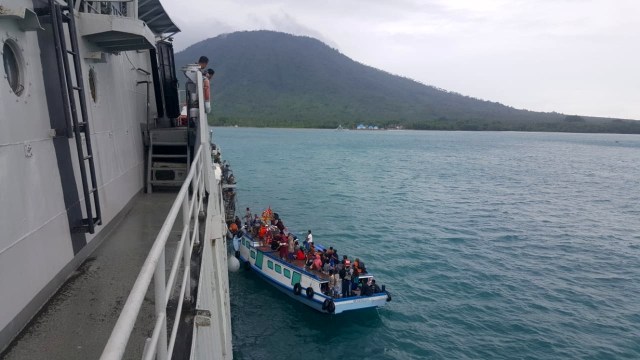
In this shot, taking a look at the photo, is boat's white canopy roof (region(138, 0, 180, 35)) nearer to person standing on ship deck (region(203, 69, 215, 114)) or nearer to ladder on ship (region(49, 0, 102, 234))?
person standing on ship deck (region(203, 69, 215, 114))

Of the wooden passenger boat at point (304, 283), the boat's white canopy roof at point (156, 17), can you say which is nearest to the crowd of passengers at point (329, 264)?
the wooden passenger boat at point (304, 283)

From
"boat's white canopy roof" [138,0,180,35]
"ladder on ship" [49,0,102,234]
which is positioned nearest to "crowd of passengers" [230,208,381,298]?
"boat's white canopy roof" [138,0,180,35]

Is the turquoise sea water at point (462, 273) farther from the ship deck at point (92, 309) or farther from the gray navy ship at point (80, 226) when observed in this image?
the gray navy ship at point (80, 226)

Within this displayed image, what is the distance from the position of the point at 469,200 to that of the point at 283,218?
2111 centimetres

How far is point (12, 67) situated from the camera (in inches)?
188

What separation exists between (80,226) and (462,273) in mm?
20813

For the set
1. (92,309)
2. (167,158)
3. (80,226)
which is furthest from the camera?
(167,158)

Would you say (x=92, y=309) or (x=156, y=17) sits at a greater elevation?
(x=156, y=17)

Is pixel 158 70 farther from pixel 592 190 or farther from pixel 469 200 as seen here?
pixel 592 190

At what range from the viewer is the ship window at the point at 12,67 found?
15.1ft

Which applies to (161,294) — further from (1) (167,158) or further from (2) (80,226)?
(1) (167,158)

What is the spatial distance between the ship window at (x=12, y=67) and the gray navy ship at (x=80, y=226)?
16 mm

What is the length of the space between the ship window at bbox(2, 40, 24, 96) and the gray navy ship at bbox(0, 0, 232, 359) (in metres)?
0.02

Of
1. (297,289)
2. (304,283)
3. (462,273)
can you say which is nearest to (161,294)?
(304,283)
